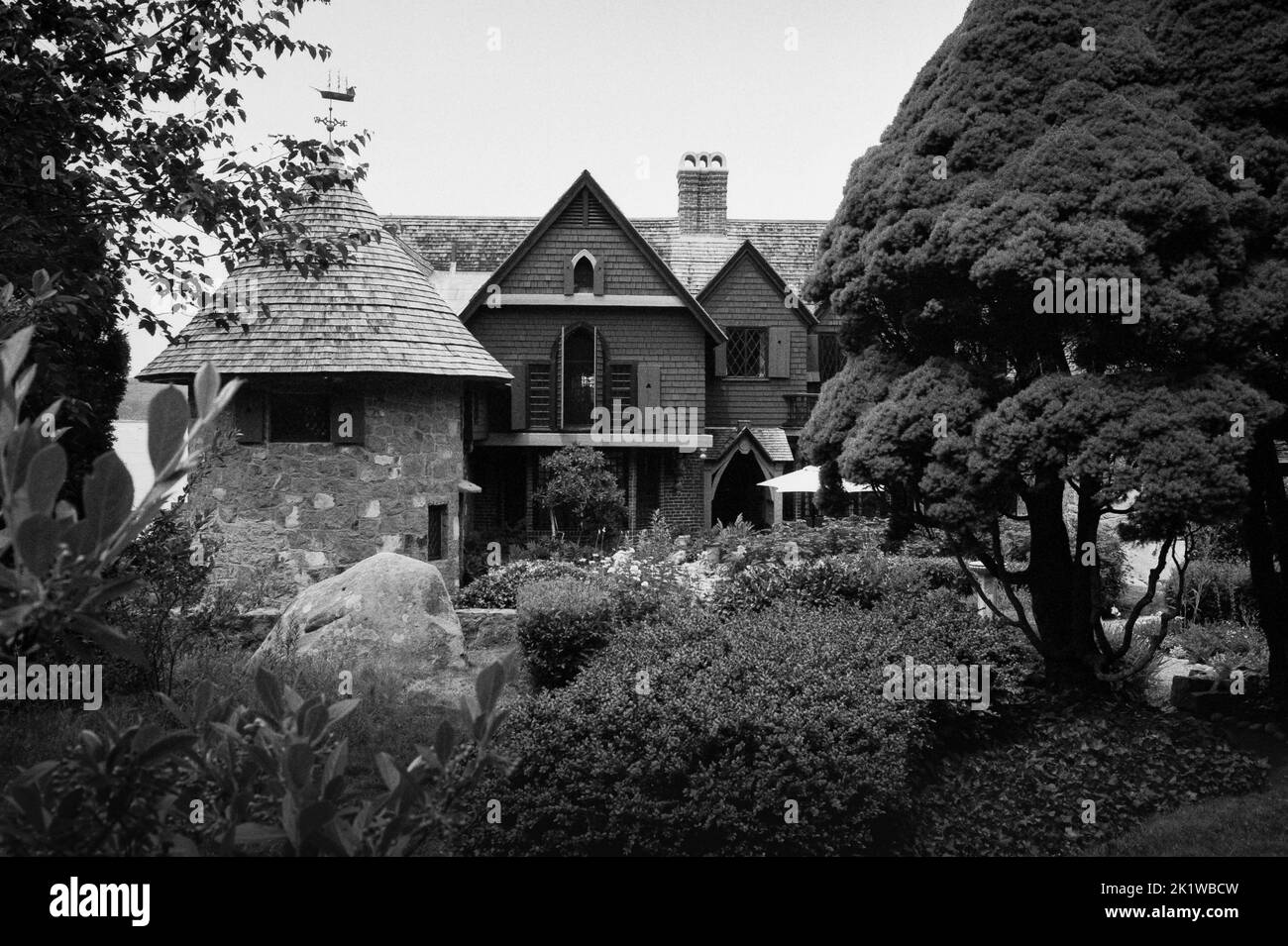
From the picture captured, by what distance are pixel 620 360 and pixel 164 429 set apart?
20.7m

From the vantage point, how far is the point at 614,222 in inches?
858

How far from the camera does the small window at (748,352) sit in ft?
78.9

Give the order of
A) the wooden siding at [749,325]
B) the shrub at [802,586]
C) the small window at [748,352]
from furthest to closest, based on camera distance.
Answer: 1. the small window at [748,352]
2. the wooden siding at [749,325]
3. the shrub at [802,586]

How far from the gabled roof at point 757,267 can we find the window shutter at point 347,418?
11.1m

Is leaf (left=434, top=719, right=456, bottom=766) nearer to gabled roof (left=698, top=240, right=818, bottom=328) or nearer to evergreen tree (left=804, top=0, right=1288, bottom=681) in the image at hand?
evergreen tree (left=804, top=0, right=1288, bottom=681)

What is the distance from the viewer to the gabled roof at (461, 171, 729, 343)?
70.3 ft

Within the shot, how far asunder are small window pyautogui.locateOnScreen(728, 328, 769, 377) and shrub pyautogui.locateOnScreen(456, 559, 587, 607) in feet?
32.5

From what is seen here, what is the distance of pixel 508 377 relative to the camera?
53.0 feet

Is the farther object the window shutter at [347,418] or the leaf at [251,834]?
the window shutter at [347,418]

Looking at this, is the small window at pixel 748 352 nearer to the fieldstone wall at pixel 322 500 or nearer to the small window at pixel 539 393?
the small window at pixel 539 393

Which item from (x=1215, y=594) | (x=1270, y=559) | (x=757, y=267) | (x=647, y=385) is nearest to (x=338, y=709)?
(x=1270, y=559)

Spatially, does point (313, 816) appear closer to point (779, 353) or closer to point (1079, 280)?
point (1079, 280)

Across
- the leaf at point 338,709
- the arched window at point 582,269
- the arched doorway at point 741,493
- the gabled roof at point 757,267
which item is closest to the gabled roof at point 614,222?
the arched window at point 582,269
